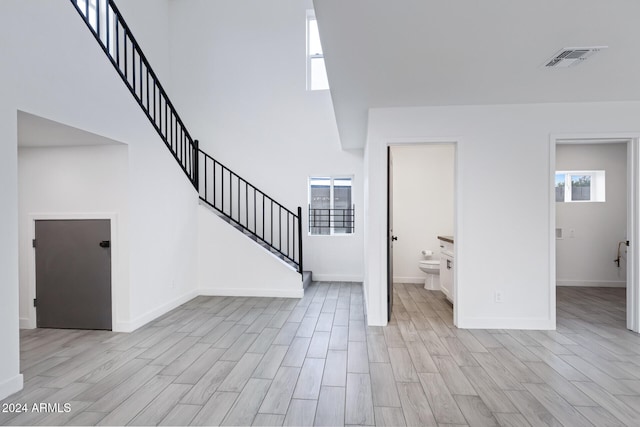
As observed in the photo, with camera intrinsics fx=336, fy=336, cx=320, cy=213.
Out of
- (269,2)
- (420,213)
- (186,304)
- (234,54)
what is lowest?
(186,304)

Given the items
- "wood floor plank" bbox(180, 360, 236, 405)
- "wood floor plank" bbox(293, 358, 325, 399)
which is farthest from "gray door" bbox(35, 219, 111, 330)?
"wood floor plank" bbox(293, 358, 325, 399)

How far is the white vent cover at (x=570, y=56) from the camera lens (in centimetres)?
236

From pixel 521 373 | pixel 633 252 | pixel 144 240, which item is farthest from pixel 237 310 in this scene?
pixel 633 252

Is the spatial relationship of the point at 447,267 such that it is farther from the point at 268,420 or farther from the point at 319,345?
the point at 268,420

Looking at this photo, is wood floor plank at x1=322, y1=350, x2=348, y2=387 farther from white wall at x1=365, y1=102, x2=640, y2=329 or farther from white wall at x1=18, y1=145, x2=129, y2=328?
white wall at x1=18, y1=145, x2=129, y2=328

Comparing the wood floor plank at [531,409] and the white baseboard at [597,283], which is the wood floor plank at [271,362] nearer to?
the wood floor plank at [531,409]

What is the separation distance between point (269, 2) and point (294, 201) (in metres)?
3.61

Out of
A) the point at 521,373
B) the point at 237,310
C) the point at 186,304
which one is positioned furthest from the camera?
the point at 186,304

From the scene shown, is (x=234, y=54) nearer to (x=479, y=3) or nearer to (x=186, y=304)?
(x=186, y=304)

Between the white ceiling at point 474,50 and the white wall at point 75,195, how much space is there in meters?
2.50

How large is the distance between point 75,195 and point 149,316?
5.09 ft

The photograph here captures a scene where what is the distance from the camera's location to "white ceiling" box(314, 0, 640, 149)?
6.24 ft

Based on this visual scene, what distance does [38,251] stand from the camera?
3662 millimetres

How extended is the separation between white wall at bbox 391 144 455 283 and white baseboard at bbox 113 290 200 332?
11.5ft
